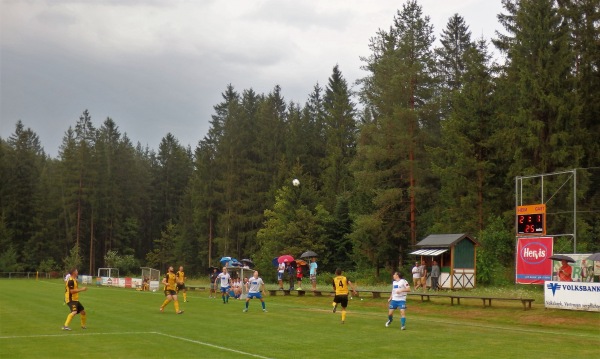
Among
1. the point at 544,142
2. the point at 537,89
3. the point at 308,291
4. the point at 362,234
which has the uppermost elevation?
the point at 537,89

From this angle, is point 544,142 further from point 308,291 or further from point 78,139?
point 78,139

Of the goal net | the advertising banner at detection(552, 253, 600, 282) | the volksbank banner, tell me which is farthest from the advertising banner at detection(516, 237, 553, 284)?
the goal net

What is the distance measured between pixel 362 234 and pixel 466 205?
991cm

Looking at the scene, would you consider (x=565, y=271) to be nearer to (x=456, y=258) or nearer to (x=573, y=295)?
(x=573, y=295)

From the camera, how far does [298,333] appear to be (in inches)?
952

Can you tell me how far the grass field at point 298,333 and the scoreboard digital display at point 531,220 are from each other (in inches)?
138

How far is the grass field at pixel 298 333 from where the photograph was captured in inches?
761

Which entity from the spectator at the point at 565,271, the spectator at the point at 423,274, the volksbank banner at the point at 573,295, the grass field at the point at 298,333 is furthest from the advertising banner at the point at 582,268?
the spectator at the point at 423,274

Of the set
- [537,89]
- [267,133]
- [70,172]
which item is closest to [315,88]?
[267,133]

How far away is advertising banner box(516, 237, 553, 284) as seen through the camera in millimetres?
34500

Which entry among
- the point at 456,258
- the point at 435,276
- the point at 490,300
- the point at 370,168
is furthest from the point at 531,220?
the point at 370,168

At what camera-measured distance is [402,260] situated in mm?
65875

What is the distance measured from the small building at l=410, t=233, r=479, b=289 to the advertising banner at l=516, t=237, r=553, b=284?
7.15 metres

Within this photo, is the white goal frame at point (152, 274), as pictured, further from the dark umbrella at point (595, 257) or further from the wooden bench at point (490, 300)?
the dark umbrella at point (595, 257)
